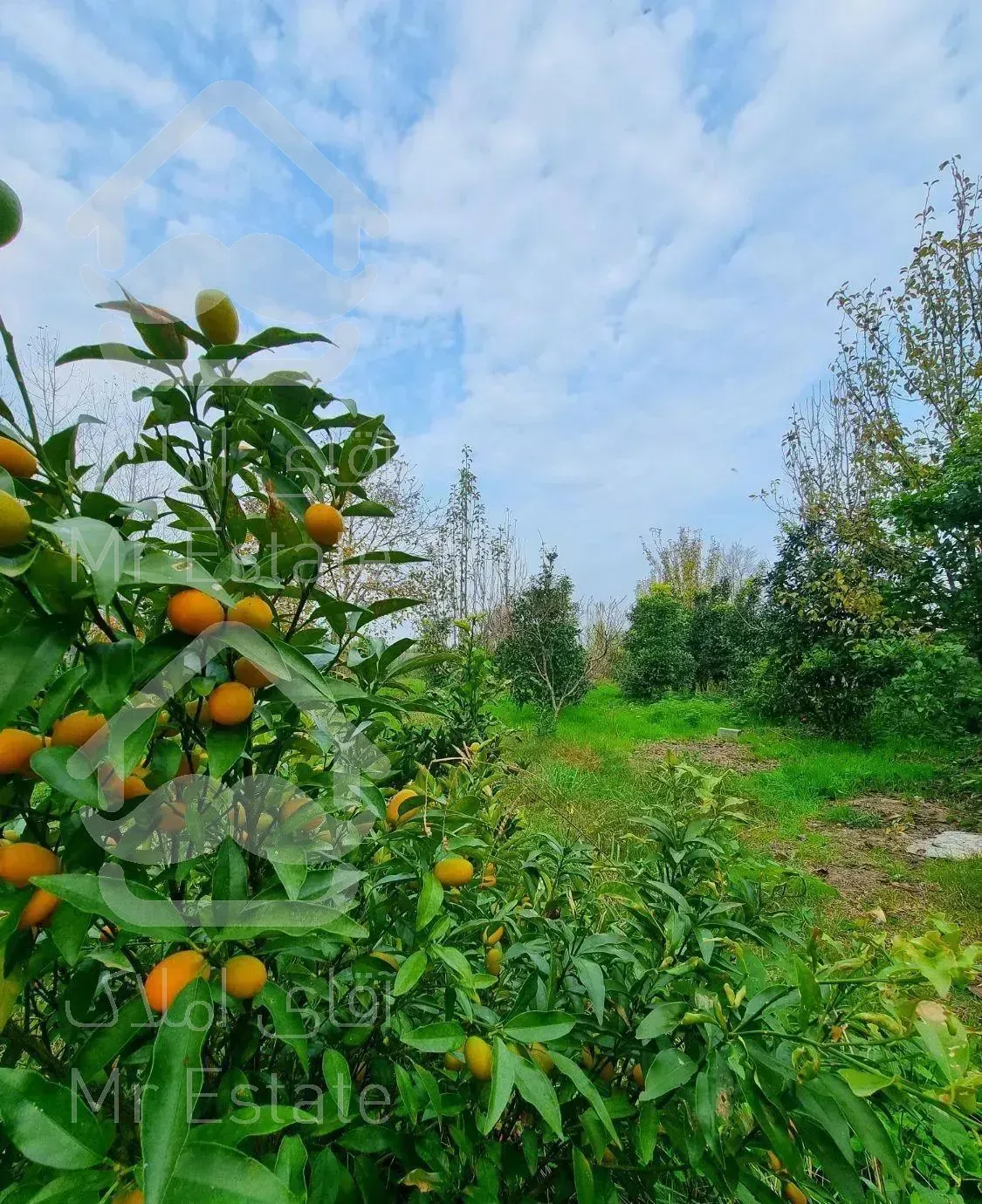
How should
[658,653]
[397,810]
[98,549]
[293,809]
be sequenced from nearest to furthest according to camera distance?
1. [98,549]
2. [293,809]
3. [397,810]
4. [658,653]

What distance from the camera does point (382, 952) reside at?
0.58 metres

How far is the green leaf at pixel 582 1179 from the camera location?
51cm

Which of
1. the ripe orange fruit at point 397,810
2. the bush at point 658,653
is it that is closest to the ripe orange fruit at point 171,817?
the ripe orange fruit at point 397,810

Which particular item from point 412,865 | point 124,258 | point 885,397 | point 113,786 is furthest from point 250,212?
point 885,397

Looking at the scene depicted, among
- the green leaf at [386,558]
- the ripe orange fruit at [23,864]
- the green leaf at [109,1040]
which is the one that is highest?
the green leaf at [386,558]

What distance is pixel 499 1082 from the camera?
0.45m

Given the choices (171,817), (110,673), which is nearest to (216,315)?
(110,673)

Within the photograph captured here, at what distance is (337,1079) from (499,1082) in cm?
15

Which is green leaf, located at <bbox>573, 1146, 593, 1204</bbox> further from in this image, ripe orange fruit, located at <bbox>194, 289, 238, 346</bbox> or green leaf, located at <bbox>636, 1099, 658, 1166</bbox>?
ripe orange fruit, located at <bbox>194, 289, 238, 346</bbox>

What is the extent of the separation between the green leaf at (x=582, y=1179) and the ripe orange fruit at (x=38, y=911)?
480mm

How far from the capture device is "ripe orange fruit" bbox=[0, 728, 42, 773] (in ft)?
1.34

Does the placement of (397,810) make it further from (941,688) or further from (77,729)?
(941,688)

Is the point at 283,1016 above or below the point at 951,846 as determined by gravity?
above

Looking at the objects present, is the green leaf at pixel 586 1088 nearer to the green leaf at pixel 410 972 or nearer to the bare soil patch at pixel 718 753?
the green leaf at pixel 410 972
